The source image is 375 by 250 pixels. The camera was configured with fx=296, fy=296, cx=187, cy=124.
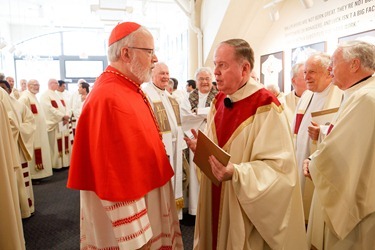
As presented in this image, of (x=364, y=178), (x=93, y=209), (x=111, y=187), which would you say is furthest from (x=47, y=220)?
(x=364, y=178)

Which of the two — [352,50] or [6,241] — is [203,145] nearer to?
[352,50]

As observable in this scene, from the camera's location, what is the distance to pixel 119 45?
5.86 ft

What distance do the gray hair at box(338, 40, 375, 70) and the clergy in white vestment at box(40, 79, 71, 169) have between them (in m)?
6.55

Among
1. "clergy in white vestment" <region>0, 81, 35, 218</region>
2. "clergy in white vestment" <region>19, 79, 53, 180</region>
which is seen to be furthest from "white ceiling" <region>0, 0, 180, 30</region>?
"clergy in white vestment" <region>0, 81, 35, 218</region>

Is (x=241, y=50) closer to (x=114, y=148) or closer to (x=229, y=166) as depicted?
(x=229, y=166)

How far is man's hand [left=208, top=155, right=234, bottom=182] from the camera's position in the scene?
168 cm

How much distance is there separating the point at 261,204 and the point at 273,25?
20.1 feet

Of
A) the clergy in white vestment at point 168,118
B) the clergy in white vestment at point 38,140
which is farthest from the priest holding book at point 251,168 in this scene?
the clergy in white vestment at point 38,140

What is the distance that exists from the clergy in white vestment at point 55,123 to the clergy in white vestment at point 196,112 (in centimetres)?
408

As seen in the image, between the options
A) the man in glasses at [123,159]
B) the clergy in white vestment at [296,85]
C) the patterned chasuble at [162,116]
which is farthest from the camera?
the clergy in white vestment at [296,85]

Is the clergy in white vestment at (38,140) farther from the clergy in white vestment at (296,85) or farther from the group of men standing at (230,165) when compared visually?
the group of men standing at (230,165)

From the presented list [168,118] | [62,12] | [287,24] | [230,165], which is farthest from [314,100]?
[62,12]

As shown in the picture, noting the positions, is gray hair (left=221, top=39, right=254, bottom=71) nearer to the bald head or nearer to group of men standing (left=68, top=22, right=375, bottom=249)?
group of men standing (left=68, top=22, right=375, bottom=249)

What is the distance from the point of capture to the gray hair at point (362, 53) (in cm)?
221
